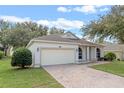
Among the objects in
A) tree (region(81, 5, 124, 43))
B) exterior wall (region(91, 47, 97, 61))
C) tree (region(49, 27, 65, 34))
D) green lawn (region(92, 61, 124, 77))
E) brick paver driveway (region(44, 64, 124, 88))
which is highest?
tree (region(49, 27, 65, 34))

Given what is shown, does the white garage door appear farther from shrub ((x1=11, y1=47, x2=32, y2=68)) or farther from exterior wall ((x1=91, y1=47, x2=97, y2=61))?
exterior wall ((x1=91, y1=47, x2=97, y2=61))

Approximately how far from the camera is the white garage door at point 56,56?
20753 millimetres

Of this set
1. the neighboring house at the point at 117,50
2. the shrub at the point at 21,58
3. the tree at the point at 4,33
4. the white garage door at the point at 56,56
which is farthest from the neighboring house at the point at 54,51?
the tree at the point at 4,33

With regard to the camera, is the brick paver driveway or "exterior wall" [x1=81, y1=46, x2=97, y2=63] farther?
"exterior wall" [x1=81, y1=46, x2=97, y2=63]

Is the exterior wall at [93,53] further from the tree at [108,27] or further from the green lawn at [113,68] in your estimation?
the tree at [108,27]

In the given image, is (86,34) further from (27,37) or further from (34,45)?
(27,37)

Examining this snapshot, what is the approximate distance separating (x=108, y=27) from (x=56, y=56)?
7.58m

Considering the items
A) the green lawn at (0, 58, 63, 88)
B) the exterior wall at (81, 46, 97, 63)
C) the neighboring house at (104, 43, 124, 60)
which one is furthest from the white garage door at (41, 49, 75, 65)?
the neighboring house at (104, 43, 124, 60)

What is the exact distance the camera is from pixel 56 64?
21.7 m

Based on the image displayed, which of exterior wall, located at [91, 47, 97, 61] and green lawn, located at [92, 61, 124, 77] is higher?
exterior wall, located at [91, 47, 97, 61]

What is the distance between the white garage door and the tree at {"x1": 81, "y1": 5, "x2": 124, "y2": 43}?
11.6 ft

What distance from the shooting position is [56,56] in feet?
71.6

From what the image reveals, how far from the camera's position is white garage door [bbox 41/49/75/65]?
A: 20753 mm
